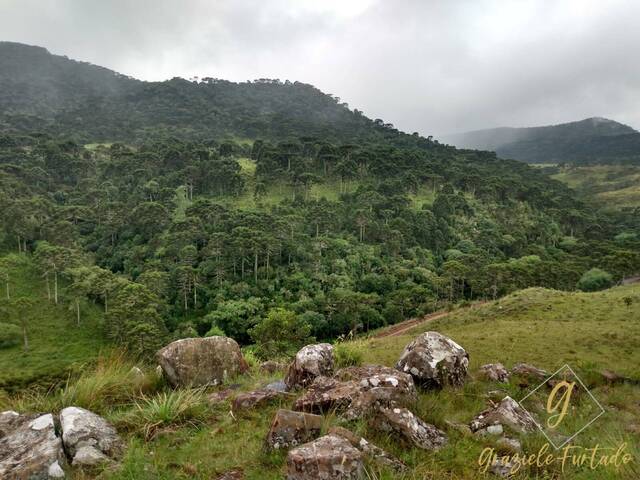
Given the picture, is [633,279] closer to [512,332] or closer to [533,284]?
[533,284]

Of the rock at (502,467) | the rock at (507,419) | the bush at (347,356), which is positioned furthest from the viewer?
the bush at (347,356)

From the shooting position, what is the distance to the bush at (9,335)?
40.2m

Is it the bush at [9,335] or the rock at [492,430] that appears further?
the bush at [9,335]

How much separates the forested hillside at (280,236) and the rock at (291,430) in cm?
2688

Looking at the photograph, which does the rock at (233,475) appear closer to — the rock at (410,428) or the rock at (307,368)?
→ the rock at (410,428)

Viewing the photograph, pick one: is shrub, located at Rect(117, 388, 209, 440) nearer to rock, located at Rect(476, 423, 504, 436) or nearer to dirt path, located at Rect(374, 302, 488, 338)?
rock, located at Rect(476, 423, 504, 436)

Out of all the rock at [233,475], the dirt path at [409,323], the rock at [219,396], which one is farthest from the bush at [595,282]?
the rock at [233,475]

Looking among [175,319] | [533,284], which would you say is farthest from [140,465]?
[533,284]

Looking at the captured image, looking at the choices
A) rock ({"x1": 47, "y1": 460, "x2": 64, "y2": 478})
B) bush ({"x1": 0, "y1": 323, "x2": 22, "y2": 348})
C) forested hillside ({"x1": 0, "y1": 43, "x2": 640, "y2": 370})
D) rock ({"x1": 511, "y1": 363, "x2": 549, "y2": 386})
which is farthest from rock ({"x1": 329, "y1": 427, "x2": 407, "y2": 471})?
bush ({"x1": 0, "y1": 323, "x2": 22, "y2": 348})

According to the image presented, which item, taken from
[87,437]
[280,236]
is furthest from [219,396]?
[280,236]

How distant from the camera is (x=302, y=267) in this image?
54562 mm

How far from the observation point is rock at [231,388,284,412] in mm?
6059

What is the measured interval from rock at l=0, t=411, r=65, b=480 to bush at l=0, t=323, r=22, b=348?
44.8 m

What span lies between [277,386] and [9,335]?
151ft
